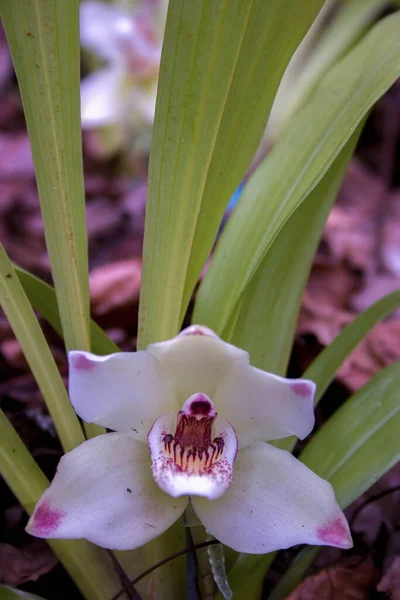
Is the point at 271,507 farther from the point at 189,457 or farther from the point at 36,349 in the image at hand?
the point at 36,349

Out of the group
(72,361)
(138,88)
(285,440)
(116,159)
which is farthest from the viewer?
(116,159)

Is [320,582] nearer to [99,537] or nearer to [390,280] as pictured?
[99,537]

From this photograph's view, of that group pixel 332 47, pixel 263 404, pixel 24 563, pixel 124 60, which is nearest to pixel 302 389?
pixel 263 404

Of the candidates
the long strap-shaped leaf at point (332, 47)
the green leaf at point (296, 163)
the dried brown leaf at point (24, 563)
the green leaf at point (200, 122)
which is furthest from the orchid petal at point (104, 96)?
the dried brown leaf at point (24, 563)

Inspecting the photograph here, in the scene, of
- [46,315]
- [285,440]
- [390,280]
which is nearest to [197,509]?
[285,440]

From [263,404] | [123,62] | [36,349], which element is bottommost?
[263,404]

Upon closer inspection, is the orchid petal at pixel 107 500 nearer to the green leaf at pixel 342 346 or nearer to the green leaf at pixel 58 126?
the green leaf at pixel 58 126

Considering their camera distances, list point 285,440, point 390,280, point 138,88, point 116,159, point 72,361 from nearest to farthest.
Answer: point 72,361, point 285,440, point 390,280, point 138,88, point 116,159
